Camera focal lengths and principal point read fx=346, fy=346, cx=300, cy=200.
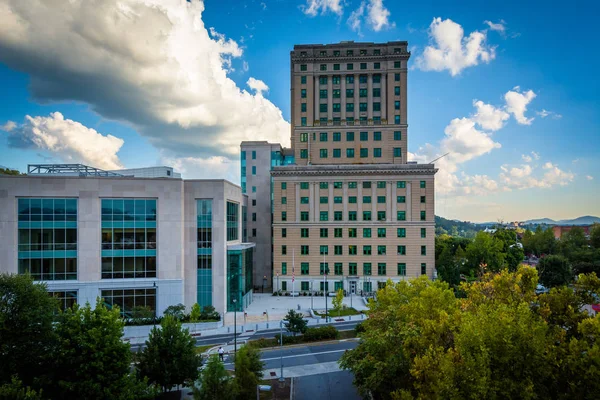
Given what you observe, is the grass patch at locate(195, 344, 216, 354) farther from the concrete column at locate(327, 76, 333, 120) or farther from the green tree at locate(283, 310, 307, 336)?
the concrete column at locate(327, 76, 333, 120)

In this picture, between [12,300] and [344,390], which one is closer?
[12,300]

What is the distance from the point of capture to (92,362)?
2122cm

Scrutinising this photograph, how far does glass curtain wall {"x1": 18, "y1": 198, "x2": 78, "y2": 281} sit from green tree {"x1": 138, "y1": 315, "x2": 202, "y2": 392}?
88.4 feet

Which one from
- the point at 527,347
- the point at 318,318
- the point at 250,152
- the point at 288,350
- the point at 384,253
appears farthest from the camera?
the point at 250,152

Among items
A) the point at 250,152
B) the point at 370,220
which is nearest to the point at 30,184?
the point at 250,152

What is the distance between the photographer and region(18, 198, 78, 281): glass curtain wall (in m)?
44.2

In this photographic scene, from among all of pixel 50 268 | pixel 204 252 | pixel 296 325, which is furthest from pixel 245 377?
pixel 50 268

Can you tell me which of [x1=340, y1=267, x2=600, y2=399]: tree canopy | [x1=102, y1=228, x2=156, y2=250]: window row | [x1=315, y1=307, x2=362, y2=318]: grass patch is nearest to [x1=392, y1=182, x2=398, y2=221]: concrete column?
[x1=315, y1=307, x2=362, y2=318]: grass patch

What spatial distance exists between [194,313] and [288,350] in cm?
1392

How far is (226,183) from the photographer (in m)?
51.9

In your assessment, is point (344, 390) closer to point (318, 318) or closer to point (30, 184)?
point (318, 318)

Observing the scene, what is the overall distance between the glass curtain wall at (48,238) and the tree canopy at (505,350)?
41.4m

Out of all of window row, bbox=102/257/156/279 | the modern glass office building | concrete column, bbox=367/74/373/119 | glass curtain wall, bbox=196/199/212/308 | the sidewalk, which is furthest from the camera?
concrete column, bbox=367/74/373/119

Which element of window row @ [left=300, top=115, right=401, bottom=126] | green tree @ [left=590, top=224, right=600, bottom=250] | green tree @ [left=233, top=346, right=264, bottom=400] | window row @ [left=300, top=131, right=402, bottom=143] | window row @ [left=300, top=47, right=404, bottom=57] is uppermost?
window row @ [left=300, top=47, right=404, bottom=57]
